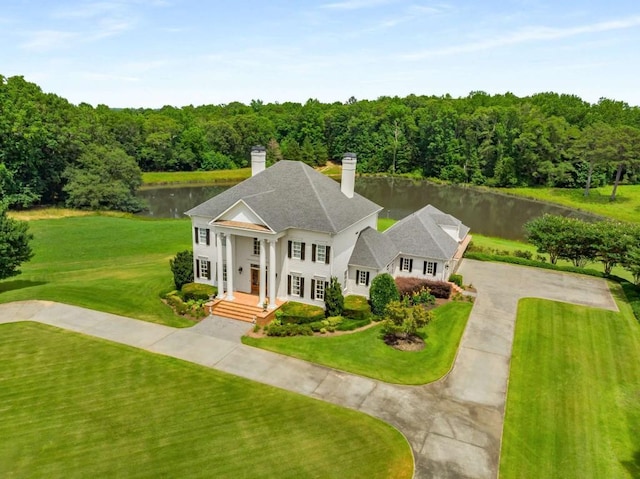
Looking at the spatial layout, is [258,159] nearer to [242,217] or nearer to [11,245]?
[242,217]

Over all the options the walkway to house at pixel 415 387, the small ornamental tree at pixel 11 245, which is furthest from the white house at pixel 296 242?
the small ornamental tree at pixel 11 245

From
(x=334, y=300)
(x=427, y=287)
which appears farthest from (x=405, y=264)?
(x=334, y=300)

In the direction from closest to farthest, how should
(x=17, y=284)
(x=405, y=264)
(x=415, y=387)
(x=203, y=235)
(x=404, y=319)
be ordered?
(x=415, y=387) < (x=404, y=319) < (x=203, y=235) < (x=17, y=284) < (x=405, y=264)

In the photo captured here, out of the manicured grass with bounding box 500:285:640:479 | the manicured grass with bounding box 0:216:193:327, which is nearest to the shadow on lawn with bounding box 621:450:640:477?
the manicured grass with bounding box 500:285:640:479

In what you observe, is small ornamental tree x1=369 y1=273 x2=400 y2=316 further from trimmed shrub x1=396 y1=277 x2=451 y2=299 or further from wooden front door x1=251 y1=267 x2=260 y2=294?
wooden front door x1=251 y1=267 x2=260 y2=294

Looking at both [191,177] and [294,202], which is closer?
[294,202]

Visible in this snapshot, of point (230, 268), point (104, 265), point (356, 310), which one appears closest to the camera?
point (356, 310)

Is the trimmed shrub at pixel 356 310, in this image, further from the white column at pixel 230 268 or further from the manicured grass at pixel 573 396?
the manicured grass at pixel 573 396
